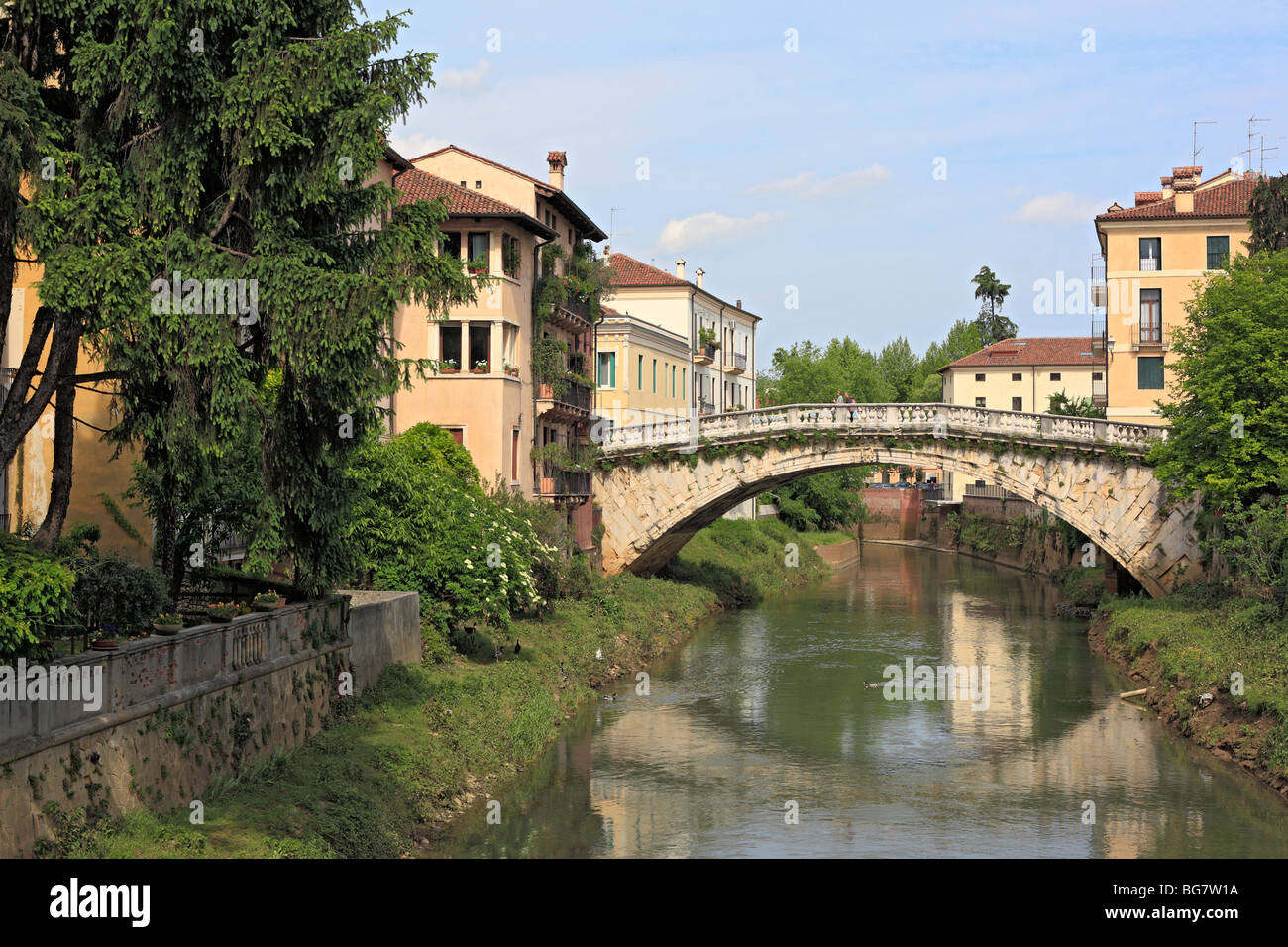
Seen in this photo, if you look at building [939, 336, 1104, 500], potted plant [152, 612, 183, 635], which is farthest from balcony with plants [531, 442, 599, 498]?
building [939, 336, 1104, 500]

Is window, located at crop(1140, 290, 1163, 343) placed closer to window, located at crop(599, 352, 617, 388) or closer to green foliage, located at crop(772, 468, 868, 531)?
window, located at crop(599, 352, 617, 388)

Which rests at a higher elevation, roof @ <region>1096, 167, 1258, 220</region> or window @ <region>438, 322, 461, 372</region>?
roof @ <region>1096, 167, 1258, 220</region>

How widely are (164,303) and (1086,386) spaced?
80.7m

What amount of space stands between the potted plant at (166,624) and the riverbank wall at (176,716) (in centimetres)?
13

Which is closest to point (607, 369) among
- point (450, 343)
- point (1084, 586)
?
point (450, 343)

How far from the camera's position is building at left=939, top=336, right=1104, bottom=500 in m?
87.9

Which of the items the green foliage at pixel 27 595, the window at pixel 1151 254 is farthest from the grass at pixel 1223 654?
the green foliage at pixel 27 595

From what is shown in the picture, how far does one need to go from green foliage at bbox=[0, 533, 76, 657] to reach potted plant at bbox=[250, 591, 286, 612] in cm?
634

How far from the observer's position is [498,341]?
35938 mm

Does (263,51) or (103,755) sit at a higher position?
(263,51)

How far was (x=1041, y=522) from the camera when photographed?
63.6 m
